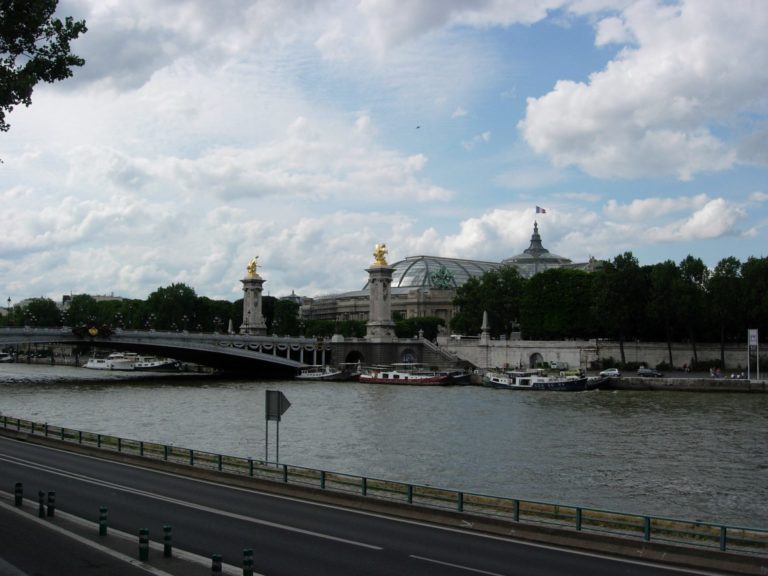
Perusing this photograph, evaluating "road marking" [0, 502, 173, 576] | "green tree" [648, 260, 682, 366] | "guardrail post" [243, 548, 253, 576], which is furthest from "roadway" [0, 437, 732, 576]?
"green tree" [648, 260, 682, 366]

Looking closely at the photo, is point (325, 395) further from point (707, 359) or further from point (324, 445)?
point (707, 359)

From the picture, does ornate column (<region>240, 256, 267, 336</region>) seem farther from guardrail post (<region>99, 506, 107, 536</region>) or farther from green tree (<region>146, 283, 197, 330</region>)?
guardrail post (<region>99, 506, 107, 536</region>)

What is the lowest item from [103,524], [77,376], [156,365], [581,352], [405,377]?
[77,376]

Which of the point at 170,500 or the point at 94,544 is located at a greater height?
the point at 94,544

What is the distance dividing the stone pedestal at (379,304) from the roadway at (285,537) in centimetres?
9672

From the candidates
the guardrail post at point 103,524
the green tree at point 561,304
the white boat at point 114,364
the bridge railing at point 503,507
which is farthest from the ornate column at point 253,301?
the guardrail post at point 103,524

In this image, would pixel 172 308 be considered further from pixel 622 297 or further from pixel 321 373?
pixel 622 297

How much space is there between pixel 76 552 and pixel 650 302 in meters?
98.5

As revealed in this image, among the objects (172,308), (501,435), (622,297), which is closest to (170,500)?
(501,435)

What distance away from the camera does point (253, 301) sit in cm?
15162

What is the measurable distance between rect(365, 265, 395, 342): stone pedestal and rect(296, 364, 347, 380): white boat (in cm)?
841

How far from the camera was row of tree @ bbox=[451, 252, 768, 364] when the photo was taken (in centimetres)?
9994

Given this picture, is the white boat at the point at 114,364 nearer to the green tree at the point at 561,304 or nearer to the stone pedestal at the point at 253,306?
the stone pedestal at the point at 253,306

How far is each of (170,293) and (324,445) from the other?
139 m
